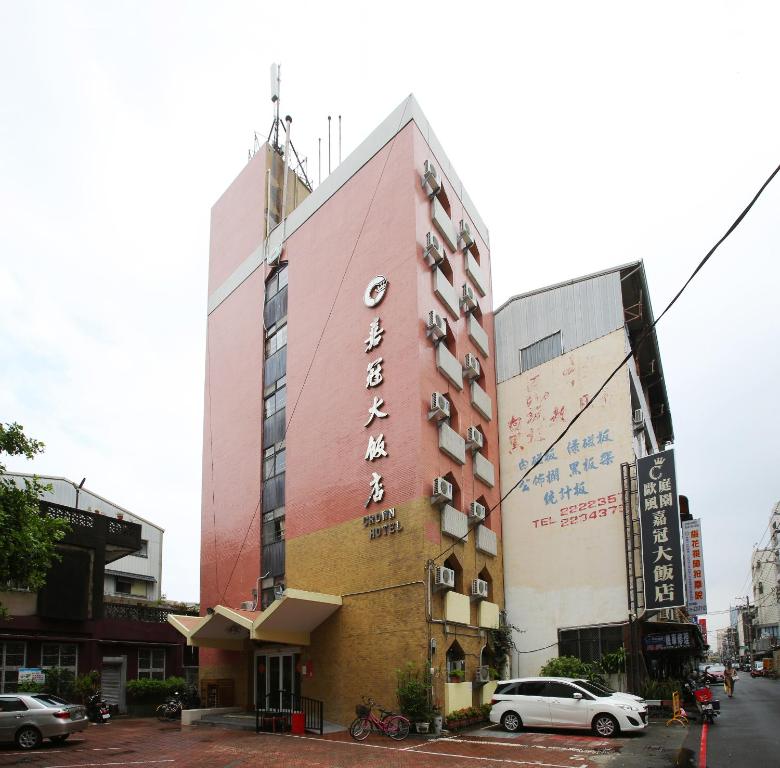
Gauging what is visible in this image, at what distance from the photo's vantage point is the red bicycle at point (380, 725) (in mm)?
19156

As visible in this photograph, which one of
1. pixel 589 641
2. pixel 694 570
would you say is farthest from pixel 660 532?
pixel 694 570

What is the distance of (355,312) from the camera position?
A: 2617 centimetres

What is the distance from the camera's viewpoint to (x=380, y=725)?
63.4ft

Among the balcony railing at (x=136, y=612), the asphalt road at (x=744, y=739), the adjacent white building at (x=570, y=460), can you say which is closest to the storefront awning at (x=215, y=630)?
the balcony railing at (x=136, y=612)

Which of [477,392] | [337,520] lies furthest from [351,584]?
[477,392]

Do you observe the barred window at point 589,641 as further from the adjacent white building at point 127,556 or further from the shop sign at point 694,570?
the adjacent white building at point 127,556

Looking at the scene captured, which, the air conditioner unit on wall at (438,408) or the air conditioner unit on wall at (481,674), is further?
the air conditioner unit on wall at (481,674)

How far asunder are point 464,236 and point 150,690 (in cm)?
2185

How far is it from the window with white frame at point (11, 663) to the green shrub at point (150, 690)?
4.56m

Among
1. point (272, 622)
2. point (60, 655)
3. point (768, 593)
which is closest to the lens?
point (272, 622)

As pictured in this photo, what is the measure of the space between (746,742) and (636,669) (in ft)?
22.2

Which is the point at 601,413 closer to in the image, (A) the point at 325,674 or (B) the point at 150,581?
(A) the point at 325,674

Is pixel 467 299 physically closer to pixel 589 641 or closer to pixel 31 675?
pixel 589 641

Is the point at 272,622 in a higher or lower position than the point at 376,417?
lower
